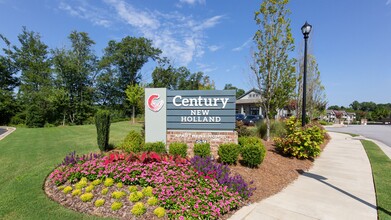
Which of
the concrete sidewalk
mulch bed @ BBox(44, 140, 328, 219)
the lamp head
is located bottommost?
the concrete sidewalk

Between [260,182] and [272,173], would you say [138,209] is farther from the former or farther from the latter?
[272,173]

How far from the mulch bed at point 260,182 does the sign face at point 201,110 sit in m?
1.54

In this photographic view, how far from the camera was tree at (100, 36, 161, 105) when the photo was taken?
1377 inches

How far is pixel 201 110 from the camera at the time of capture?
623 centimetres

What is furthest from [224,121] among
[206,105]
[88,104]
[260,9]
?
[88,104]

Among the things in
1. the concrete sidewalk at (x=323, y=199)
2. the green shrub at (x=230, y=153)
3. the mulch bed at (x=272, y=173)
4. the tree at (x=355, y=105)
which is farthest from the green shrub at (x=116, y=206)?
the tree at (x=355, y=105)

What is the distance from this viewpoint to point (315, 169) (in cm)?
609

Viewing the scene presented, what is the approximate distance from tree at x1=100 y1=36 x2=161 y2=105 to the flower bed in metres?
32.2

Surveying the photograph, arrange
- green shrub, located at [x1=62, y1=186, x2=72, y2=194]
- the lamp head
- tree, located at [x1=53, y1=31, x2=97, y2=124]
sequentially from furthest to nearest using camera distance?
tree, located at [x1=53, y1=31, x2=97, y2=124] → the lamp head → green shrub, located at [x1=62, y1=186, x2=72, y2=194]

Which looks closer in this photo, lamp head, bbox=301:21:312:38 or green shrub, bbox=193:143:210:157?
green shrub, bbox=193:143:210:157

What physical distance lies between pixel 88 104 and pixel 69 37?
11531 millimetres

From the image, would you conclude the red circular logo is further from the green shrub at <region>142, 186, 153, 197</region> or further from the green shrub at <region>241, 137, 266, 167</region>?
the green shrub at <region>142, 186, 153, 197</region>

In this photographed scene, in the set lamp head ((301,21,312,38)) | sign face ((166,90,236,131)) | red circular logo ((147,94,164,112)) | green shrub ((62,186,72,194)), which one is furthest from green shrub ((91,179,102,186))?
lamp head ((301,21,312,38))

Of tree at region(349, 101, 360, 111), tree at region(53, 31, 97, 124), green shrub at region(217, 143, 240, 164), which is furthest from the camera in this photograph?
tree at region(349, 101, 360, 111)
